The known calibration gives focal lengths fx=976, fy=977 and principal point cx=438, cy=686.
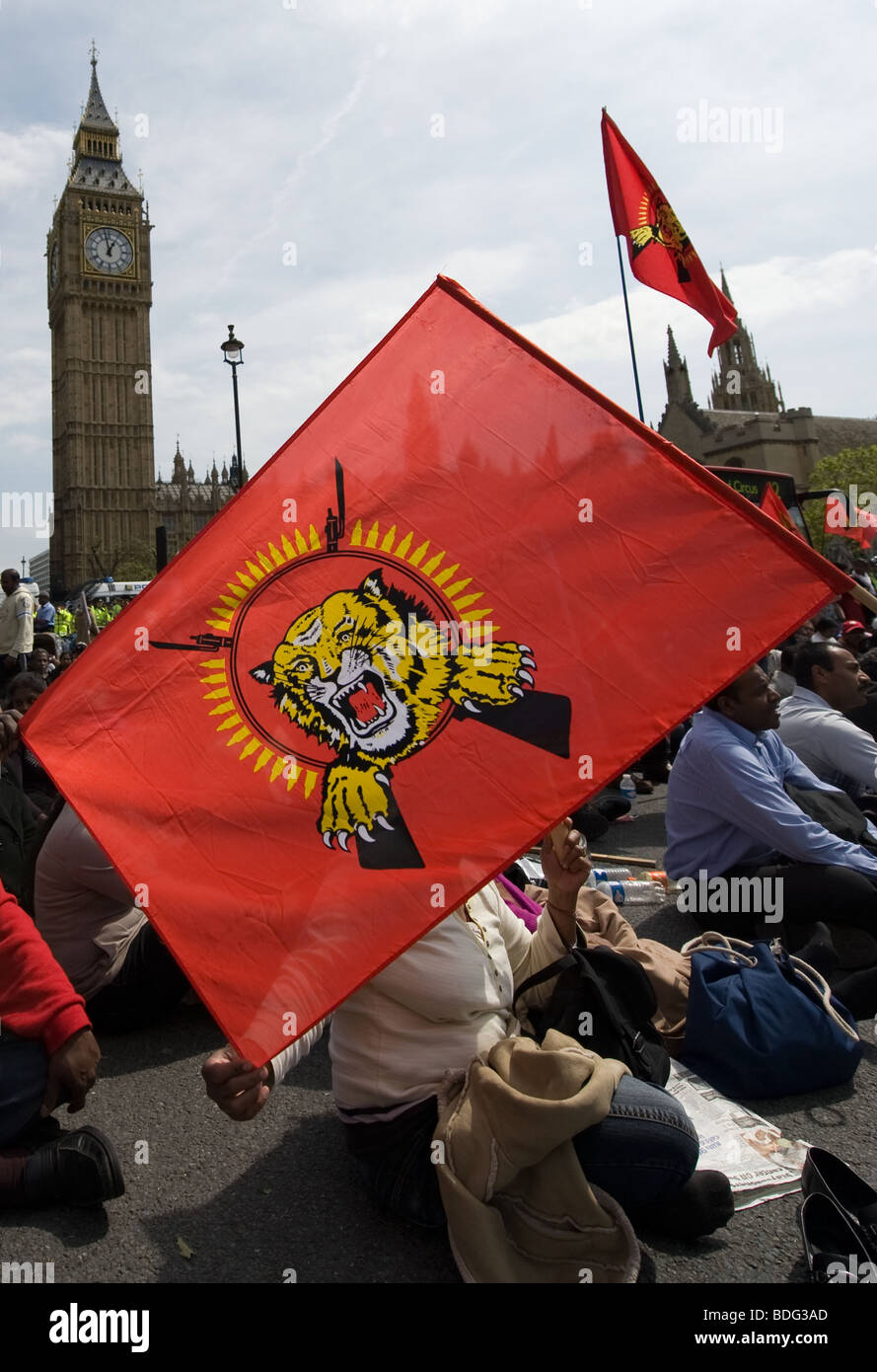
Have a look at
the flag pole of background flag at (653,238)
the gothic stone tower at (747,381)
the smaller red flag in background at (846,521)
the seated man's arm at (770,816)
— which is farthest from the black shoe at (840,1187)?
the gothic stone tower at (747,381)

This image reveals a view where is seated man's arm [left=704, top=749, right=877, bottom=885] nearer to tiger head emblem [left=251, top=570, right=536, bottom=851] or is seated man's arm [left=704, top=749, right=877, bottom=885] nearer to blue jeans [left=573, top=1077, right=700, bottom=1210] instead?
blue jeans [left=573, top=1077, right=700, bottom=1210]

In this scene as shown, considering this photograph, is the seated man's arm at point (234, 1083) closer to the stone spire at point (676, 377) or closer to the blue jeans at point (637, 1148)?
the blue jeans at point (637, 1148)

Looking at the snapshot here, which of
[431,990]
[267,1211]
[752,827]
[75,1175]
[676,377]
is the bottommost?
[267,1211]

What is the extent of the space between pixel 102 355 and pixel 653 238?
85607 millimetres

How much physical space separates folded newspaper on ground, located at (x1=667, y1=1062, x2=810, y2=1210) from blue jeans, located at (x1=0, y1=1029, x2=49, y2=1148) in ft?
5.81

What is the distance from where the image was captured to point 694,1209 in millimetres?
2371

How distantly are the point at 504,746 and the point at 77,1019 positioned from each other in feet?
4.75

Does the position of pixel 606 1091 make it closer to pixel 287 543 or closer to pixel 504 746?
pixel 504 746

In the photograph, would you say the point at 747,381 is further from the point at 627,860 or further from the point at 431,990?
the point at 431,990

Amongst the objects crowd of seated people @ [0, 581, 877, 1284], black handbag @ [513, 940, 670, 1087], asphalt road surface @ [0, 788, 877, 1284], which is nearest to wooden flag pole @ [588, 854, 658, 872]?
crowd of seated people @ [0, 581, 877, 1284]

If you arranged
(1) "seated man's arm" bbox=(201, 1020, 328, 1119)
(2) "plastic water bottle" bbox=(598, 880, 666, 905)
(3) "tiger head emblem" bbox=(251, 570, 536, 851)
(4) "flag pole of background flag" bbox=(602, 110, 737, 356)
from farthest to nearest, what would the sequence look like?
(4) "flag pole of background flag" bbox=(602, 110, 737, 356)
(2) "plastic water bottle" bbox=(598, 880, 666, 905)
(3) "tiger head emblem" bbox=(251, 570, 536, 851)
(1) "seated man's arm" bbox=(201, 1020, 328, 1119)

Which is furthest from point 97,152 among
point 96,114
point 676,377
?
point 676,377

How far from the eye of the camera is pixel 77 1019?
2.67 m

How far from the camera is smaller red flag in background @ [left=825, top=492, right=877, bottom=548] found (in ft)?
38.7
